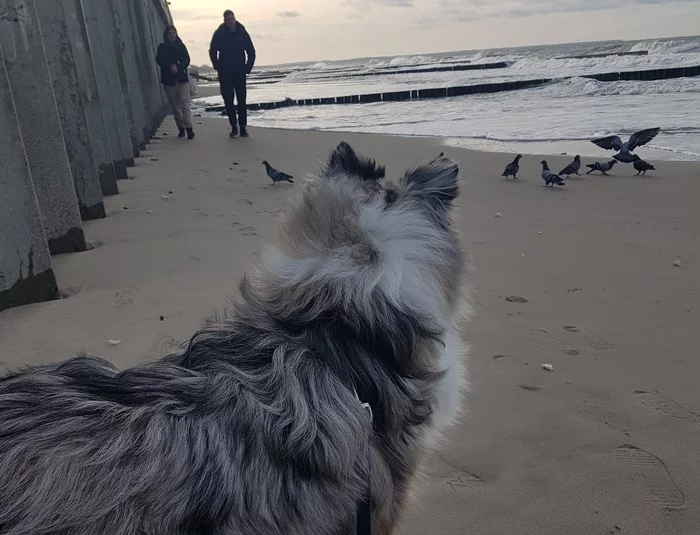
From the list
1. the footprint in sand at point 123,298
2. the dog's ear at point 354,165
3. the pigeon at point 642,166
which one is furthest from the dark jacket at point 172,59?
the dog's ear at point 354,165

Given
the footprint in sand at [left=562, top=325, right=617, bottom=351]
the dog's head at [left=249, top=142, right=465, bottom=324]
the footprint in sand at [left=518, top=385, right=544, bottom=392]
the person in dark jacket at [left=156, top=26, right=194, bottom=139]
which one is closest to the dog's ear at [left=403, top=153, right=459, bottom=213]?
the dog's head at [left=249, top=142, right=465, bottom=324]

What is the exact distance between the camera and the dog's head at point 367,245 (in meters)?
1.89

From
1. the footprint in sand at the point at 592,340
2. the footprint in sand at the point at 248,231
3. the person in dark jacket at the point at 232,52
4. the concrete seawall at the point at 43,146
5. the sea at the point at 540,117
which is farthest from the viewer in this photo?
the person in dark jacket at the point at 232,52

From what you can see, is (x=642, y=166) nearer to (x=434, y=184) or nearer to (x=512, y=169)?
(x=512, y=169)

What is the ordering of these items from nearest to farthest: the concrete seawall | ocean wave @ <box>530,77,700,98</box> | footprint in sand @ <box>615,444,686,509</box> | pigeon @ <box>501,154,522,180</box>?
1. footprint in sand @ <box>615,444,686,509</box>
2. the concrete seawall
3. pigeon @ <box>501,154,522,180</box>
4. ocean wave @ <box>530,77,700,98</box>

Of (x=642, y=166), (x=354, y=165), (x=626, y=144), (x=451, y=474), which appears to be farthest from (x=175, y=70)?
(x=451, y=474)

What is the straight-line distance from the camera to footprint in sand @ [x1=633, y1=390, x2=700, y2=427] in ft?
9.45

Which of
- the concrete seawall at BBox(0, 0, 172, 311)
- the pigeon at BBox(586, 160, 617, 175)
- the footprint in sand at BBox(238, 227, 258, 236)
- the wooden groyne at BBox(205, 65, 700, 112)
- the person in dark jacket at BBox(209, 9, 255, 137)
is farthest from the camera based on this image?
the wooden groyne at BBox(205, 65, 700, 112)

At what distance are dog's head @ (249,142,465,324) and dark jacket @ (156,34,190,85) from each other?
1204 centimetres

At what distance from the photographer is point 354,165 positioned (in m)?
2.32

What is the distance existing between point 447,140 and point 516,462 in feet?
35.0

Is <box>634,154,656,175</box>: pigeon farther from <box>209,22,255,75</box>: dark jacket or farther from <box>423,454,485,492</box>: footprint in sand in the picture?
<box>209,22,255,75</box>: dark jacket

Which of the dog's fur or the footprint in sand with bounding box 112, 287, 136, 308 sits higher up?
the dog's fur

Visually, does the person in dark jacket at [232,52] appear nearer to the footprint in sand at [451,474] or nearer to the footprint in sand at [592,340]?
the footprint in sand at [592,340]
